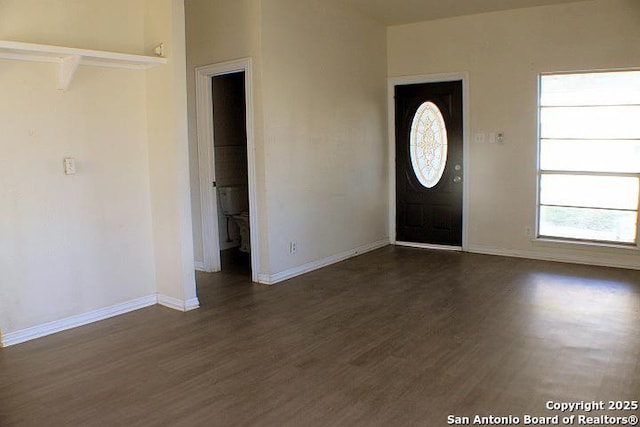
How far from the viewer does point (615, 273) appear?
214 inches

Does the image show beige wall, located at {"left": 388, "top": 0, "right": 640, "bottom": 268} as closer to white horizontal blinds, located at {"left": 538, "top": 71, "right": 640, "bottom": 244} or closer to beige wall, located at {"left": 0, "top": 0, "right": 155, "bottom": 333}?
white horizontal blinds, located at {"left": 538, "top": 71, "right": 640, "bottom": 244}

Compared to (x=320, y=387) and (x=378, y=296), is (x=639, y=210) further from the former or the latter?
(x=320, y=387)

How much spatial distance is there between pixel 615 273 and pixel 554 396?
3.08 meters

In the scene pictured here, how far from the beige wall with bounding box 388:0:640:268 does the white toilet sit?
8.18ft

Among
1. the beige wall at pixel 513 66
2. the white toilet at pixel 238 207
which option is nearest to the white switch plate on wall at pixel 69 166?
the white toilet at pixel 238 207

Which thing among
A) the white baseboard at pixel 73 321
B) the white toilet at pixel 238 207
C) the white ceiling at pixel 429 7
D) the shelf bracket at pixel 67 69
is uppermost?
the white ceiling at pixel 429 7

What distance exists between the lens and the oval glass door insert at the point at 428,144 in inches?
261

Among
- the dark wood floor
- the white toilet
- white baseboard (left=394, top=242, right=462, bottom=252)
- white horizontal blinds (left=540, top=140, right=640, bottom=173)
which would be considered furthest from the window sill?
the white toilet

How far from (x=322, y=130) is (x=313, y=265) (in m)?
1.42

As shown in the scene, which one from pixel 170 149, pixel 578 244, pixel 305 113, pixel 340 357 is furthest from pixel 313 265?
pixel 578 244

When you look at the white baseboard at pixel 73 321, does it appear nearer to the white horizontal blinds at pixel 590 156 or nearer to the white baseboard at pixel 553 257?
the white baseboard at pixel 553 257

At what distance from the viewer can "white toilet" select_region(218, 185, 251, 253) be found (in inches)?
258

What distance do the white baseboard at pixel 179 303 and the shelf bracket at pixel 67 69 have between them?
6.01 ft

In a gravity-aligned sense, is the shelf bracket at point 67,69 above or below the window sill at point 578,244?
above
